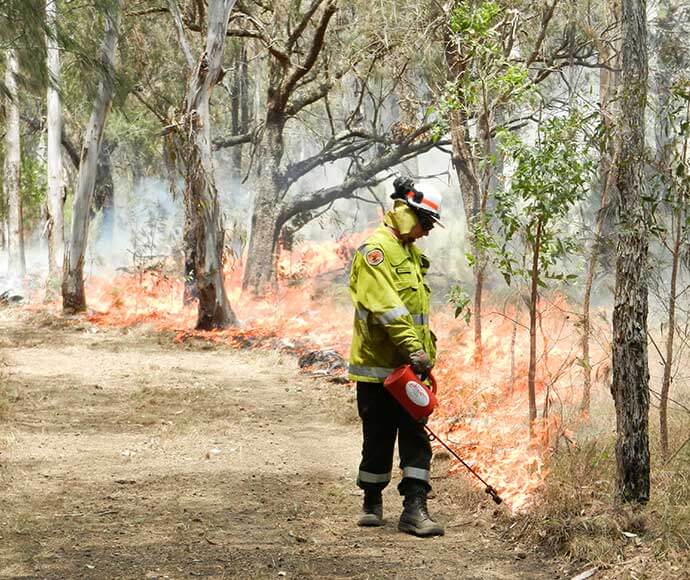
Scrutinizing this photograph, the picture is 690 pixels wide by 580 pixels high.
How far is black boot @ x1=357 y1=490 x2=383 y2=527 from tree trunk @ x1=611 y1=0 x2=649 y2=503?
55.5 inches

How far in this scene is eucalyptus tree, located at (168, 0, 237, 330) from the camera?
A: 1611 cm

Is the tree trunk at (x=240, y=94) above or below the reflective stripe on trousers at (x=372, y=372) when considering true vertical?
above

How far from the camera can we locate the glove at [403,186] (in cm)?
537

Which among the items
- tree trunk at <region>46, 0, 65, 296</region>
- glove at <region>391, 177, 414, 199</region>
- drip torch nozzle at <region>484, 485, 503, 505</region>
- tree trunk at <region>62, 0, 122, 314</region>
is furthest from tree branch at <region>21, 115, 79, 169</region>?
drip torch nozzle at <region>484, 485, 503, 505</region>

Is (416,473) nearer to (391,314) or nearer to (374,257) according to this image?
(391,314)

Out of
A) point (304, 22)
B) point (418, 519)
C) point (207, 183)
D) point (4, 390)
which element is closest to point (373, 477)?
point (418, 519)

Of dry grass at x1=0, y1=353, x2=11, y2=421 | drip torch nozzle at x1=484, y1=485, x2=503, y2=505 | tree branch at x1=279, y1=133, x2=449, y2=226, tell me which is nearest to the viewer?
drip torch nozzle at x1=484, y1=485, x2=503, y2=505

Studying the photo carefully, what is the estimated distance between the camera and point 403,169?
27.7 m

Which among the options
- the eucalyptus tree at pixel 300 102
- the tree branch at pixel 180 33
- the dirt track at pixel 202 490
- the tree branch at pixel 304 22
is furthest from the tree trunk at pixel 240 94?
the dirt track at pixel 202 490

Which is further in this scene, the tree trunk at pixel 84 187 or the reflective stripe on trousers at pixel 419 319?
the tree trunk at pixel 84 187

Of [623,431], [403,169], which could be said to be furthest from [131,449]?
[403,169]

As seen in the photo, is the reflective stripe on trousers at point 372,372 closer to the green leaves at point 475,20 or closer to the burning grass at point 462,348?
the burning grass at point 462,348

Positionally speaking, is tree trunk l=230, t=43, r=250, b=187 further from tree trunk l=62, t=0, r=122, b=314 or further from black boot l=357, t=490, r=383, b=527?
black boot l=357, t=490, r=383, b=527

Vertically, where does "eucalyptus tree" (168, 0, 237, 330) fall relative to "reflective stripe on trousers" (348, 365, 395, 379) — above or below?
above
